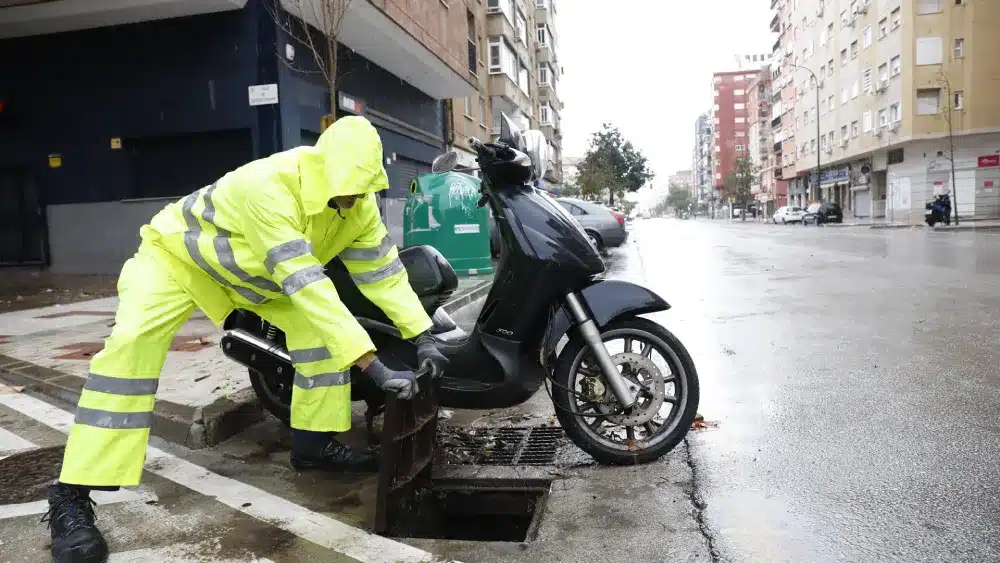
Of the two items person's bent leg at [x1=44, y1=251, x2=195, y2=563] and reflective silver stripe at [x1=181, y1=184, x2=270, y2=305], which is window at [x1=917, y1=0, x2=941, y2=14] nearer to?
reflective silver stripe at [x1=181, y1=184, x2=270, y2=305]

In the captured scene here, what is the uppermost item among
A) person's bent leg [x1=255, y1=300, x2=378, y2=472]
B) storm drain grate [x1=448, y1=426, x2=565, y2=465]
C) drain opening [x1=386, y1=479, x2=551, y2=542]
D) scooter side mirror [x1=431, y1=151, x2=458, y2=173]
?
scooter side mirror [x1=431, y1=151, x2=458, y2=173]

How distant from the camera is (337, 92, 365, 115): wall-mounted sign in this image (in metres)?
14.5

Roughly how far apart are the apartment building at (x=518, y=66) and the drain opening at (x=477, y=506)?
15.7 meters

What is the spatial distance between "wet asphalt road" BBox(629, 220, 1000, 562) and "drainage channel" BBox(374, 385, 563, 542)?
0.75 m

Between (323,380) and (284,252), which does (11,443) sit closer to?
(323,380)

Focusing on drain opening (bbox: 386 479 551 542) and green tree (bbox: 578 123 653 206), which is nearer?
drain opening (bbox: 386 479 551 542)

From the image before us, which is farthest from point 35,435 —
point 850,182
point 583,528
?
point 850,182

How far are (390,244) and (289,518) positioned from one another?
1.30 metres

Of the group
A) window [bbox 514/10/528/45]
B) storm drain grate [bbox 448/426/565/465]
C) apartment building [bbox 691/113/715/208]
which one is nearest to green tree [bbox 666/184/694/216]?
apartment building [bbox 691/113/715/208]

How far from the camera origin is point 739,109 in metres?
127

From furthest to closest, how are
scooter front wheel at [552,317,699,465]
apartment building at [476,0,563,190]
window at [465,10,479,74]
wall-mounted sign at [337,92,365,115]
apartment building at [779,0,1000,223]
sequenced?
apartment building at [779,0,1000,223], apartment building at [476,0,563,190], window at [465,10,479,74], wall-mounted sign at [337,92,365,115], scooter front wheel at [552,317,699,465]

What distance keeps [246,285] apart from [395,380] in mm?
780

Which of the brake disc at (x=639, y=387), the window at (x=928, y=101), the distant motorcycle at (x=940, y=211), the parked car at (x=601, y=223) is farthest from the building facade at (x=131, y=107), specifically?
the window at (x=928, y=101)

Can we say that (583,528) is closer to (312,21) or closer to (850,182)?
(312,21)
